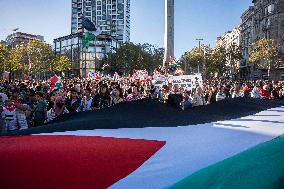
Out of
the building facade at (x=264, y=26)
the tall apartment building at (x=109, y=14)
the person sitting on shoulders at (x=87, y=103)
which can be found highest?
the tall apartment building at (x=109, y=14)

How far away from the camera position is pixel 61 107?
860 cm

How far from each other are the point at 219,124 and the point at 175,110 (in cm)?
63

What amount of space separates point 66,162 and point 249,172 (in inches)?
63.6

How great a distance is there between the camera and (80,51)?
102250 mm

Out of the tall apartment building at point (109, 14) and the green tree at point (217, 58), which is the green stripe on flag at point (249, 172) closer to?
the green tree at point (217, 58)

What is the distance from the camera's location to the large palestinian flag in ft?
8.27

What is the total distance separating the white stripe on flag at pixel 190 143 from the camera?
8.15 feet

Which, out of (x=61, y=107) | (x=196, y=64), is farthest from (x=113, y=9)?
(x=61, y=107)

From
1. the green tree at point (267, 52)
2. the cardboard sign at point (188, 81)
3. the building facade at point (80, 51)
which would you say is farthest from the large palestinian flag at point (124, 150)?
the building facade at point (80, 51)

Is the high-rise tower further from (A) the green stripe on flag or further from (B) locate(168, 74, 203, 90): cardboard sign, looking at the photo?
(A) the green stripe on flag

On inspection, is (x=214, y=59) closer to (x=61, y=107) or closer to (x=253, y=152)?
(x=61, y=107)

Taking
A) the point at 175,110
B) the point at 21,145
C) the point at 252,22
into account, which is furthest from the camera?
the point at 252,22

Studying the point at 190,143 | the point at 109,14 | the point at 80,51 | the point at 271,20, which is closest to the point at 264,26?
the point at 271,20

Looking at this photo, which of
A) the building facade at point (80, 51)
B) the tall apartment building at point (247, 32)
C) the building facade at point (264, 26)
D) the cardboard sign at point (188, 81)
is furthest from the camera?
the building facade at point (80, 51)
